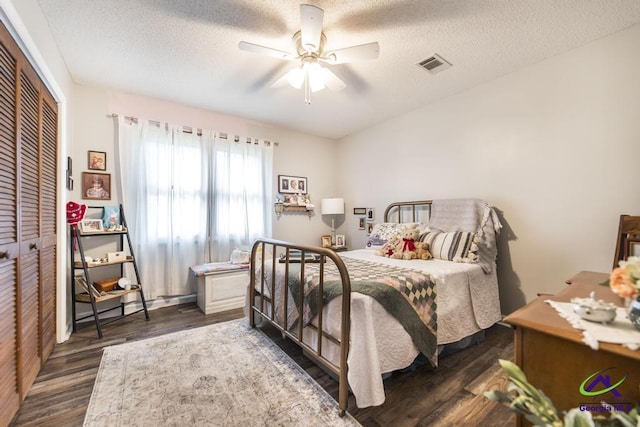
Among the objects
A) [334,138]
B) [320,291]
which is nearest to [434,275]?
[320,291]

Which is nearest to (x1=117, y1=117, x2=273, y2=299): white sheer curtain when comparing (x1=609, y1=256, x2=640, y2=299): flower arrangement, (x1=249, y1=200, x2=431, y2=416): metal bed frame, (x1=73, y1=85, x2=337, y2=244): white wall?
(x1=73, y1=85, x2=337, y2=244): white wall

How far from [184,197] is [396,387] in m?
3.02

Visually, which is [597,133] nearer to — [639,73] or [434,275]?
[639,73]

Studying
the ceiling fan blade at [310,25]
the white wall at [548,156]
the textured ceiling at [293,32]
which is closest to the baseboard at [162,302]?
the textured ceiling at [293,32]

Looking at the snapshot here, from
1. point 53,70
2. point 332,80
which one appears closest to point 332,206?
point 332,80

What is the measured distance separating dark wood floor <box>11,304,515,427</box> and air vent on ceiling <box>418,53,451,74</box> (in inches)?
98.0

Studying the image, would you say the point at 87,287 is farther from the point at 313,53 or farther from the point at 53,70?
the point at 313,53

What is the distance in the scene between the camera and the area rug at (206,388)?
1.45 m

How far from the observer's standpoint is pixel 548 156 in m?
2.38

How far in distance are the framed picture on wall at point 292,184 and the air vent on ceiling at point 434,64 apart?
2424mm

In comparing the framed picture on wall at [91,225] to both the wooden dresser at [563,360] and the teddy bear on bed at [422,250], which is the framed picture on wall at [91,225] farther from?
the wooden dresser at [563,360]

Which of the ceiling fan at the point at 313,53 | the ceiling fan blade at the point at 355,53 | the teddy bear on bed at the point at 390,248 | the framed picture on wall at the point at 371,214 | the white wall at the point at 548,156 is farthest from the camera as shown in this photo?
the framed picture on wall at the point at 371,214

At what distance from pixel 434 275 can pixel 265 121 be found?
10.2ft

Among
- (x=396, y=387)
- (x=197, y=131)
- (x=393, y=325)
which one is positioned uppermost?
(x=197, y=131)
